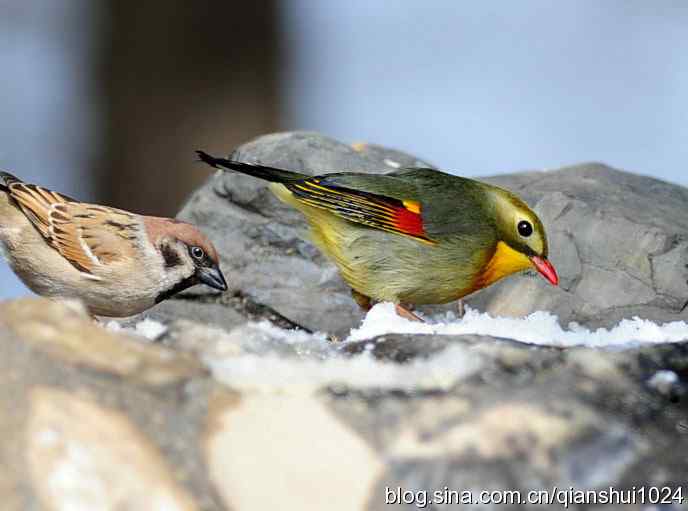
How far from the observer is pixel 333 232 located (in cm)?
488

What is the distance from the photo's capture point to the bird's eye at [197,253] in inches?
190

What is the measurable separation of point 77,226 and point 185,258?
519mm

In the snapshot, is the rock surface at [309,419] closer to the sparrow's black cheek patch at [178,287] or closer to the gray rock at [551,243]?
the sparrow's black cheek patch at [178,287]

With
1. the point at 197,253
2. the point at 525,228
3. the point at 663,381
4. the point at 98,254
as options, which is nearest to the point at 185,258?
the point at 197,253

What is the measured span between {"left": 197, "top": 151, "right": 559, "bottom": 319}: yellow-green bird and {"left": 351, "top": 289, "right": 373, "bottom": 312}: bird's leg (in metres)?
0.11

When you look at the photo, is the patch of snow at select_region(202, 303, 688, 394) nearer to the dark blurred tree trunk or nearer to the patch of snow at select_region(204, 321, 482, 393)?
the patch of snow at select_region(204, 321, 482, 393)

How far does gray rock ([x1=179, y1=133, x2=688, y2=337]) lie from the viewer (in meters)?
4.95

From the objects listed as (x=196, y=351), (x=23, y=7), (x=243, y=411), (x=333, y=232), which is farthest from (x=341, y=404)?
(x=23, y=7)

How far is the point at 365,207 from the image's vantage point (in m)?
4.79

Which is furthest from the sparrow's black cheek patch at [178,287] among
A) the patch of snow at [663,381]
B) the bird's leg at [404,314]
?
the patch of snow at [663,381]

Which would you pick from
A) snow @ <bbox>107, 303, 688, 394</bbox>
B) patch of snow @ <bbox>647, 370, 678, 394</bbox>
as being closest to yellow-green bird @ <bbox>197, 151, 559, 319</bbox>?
snow @ <bbox>107, 303, 688, 394</bbox>

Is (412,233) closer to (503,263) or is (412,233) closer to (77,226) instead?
(503,263)

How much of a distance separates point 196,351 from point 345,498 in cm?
58

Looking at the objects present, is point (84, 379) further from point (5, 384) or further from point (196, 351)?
point (196, 351)
